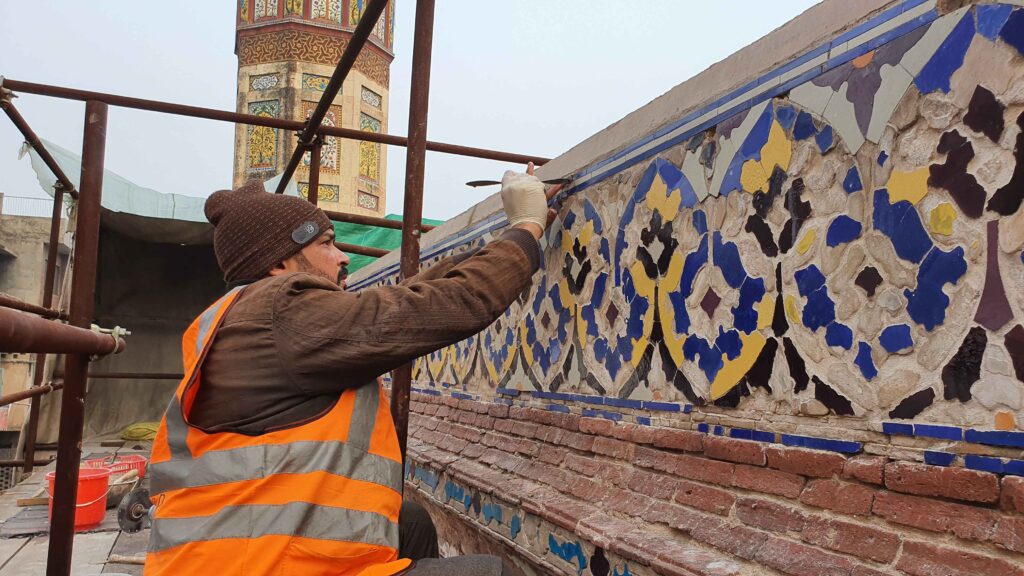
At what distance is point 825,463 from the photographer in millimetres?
1679

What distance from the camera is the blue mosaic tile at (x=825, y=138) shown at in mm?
1781

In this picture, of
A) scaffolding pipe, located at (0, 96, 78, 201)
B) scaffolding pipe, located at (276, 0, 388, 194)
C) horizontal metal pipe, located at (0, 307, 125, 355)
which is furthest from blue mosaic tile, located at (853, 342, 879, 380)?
scaffolding pipe, located at (0, 96, 78, 201)

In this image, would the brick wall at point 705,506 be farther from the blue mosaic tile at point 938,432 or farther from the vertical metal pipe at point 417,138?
the vertical metal pipe at point 417,138

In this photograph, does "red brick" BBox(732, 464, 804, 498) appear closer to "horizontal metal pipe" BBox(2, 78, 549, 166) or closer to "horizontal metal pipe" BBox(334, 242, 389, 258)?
"horizontal metal pipe" BBox(2, 78, 549, 166)

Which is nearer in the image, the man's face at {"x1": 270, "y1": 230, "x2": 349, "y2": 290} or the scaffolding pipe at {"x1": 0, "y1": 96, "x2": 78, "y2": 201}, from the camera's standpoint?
the man's face at {"x1": 270, "y1": 230, "x2": 349, "y2": 290}

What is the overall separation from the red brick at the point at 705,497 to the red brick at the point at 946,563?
1.68 ft

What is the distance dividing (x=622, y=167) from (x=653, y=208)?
263 millimetres

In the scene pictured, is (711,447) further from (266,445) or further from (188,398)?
(188,398)

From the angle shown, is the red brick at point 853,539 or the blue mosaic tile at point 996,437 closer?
the blue mosaic tile at point 996,437

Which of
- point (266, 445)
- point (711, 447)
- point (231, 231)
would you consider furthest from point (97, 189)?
point (711, 447)

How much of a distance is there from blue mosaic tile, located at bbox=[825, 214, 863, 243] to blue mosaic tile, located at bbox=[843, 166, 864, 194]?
0.06 meters

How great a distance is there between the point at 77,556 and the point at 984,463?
3.93 meters

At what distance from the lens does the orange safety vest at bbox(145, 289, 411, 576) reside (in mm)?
1769

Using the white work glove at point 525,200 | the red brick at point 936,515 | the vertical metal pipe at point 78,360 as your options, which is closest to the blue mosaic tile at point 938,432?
the red brick at point 936,515
